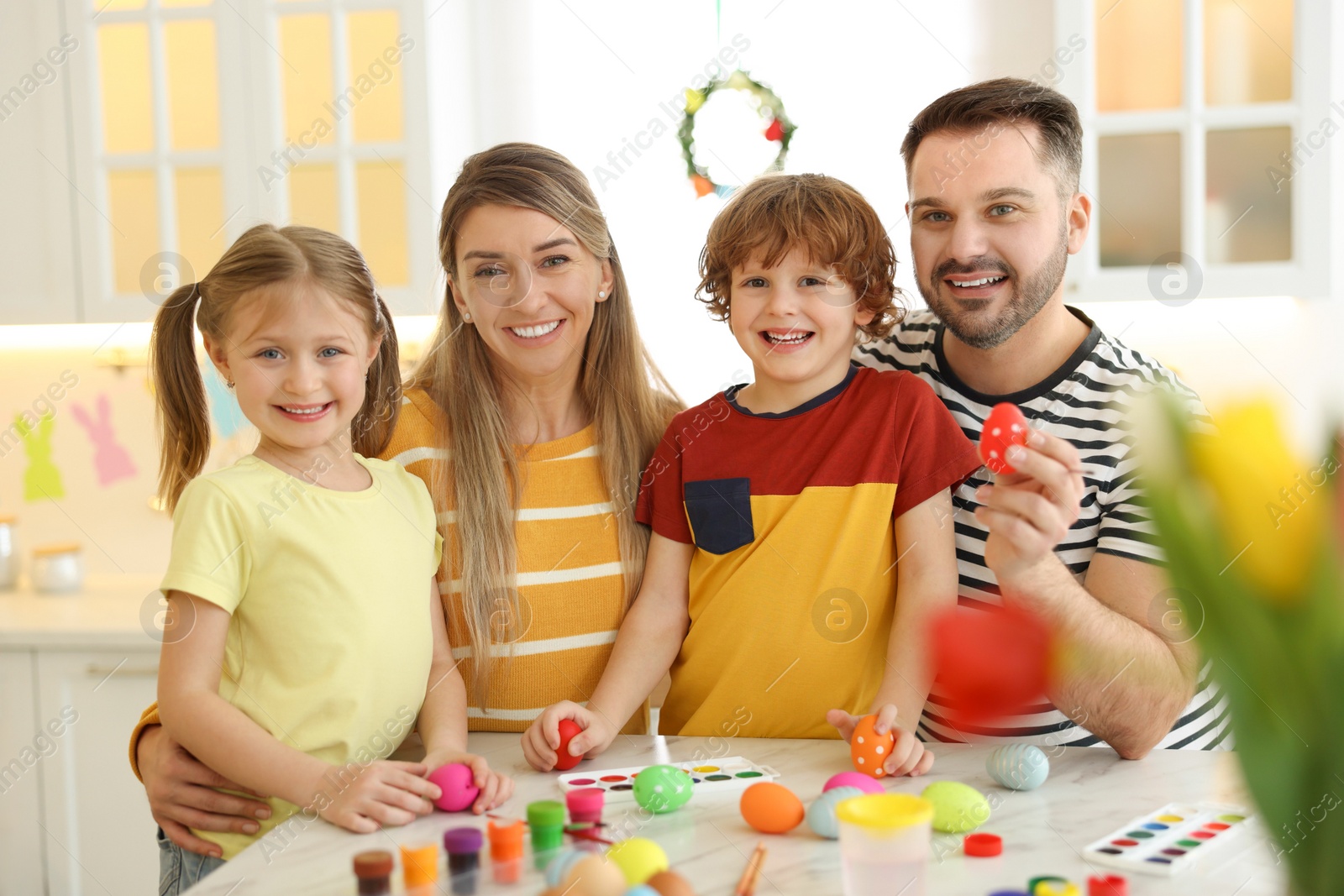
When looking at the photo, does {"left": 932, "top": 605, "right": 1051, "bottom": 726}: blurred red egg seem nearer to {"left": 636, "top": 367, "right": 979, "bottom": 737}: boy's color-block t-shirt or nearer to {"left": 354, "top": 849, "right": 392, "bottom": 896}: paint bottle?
{"left": 354, "top": 849, "right": 392, "bottom": 896}: paint bottle

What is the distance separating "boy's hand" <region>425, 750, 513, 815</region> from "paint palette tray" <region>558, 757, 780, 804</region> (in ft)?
0.20

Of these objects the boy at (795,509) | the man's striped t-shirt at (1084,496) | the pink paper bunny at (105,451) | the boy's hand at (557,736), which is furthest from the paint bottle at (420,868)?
the pink paper bunny at (105,451)

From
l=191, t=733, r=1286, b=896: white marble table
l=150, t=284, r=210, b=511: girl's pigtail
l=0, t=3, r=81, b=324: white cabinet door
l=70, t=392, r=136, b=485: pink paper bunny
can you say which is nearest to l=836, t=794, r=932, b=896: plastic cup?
l=191, t=733, r=1286, b=896: white marble table

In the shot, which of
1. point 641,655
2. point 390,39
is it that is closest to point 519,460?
point 641,655

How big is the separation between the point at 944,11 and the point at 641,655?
219cm

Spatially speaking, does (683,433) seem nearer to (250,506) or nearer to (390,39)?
(250,506)

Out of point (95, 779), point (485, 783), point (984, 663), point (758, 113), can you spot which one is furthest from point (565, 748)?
point (95, 779)

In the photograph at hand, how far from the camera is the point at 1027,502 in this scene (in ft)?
2.65

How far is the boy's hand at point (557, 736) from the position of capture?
1185 millimetres

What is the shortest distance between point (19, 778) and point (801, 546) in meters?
2.18

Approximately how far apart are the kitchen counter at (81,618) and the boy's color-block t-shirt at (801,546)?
4.44 ft

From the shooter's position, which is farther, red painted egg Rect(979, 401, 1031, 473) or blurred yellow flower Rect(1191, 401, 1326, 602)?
red painted egg Rect(979, 401, 1031, 473)

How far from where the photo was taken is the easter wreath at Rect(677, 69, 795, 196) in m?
2.44

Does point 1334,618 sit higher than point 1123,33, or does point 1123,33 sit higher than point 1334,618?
point 1123,33
